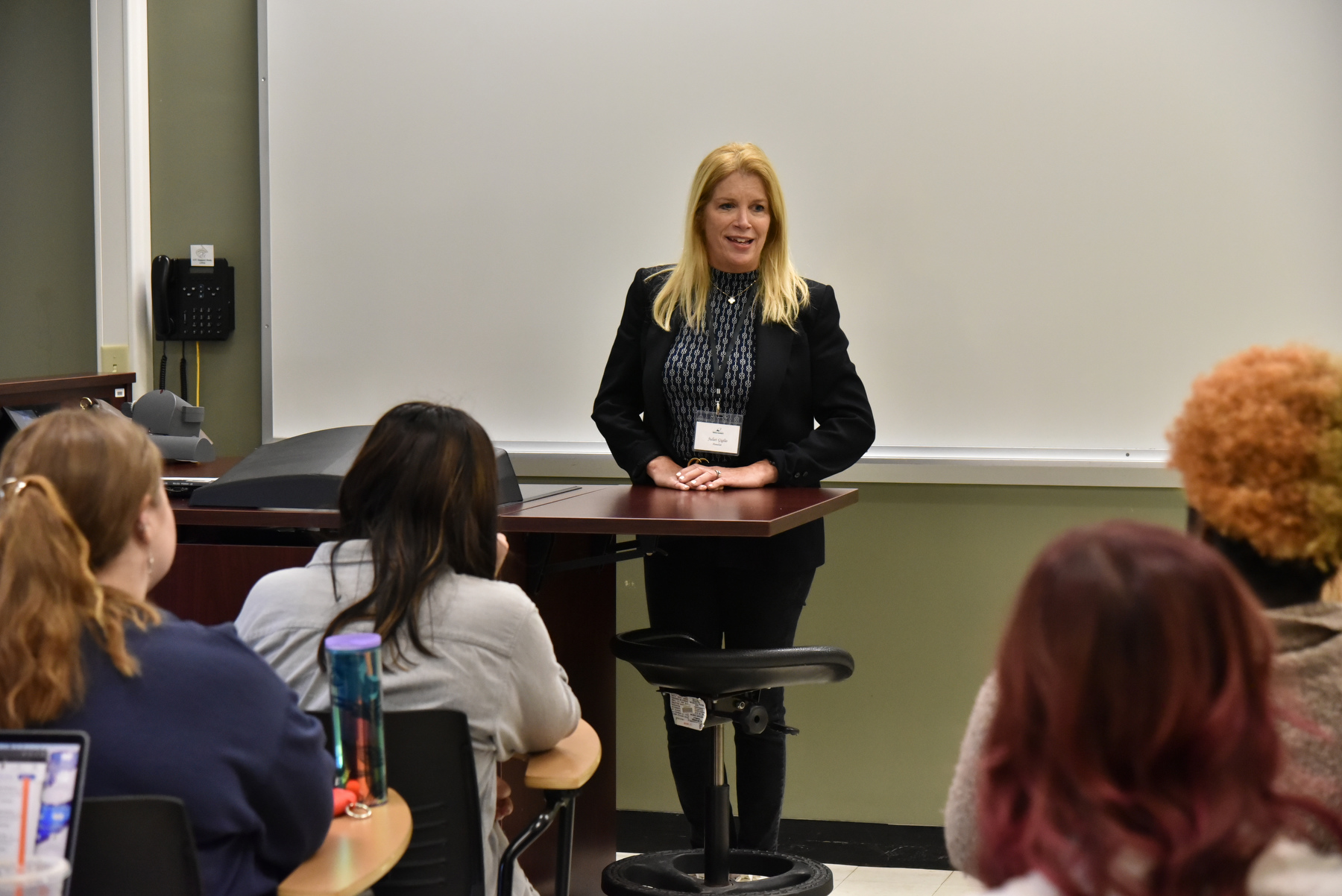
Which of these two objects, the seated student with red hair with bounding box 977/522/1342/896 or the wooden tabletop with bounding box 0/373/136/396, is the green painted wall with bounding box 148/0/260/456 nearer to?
the wooden tabletop with bounding box 0/373/136/396

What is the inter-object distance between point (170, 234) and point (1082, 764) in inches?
137

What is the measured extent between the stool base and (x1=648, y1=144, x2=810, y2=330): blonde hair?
110 cm

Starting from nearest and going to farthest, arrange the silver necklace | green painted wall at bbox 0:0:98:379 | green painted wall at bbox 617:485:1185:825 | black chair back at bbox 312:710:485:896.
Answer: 1. black chair back at bbox 312:710:485:896
2. the silver necklace
3. green painted wall at bbox 617:485:1185:825
4. green painted wall at bbox 0:0:98:379

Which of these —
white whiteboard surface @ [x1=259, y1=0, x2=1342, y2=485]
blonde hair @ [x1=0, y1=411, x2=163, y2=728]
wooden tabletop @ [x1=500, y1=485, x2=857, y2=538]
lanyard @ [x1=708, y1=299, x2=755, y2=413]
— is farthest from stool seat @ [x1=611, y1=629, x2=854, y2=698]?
white whiteboard surface @ [x1=259, y1=0, x2=1342, y2=485]

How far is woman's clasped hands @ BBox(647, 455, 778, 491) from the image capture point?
2.62m

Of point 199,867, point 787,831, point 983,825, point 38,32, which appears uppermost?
point 38,32

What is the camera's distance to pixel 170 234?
377cm

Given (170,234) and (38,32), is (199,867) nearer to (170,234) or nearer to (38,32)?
(170,234)

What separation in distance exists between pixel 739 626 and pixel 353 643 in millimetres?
1453

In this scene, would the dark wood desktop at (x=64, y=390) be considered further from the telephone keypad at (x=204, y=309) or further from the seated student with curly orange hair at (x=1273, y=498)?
the seated student with curly orange hair at (x=1273, y=498)

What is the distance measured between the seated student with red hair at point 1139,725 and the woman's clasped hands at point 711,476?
5.67ft

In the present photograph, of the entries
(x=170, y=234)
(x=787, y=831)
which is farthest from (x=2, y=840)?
(x=170, y=234)

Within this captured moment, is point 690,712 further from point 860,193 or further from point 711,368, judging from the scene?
point 860,193

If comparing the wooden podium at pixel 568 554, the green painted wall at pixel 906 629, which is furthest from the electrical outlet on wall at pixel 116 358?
the green painted wall at pixel 906 629
